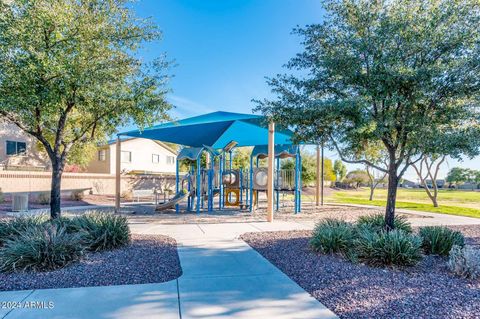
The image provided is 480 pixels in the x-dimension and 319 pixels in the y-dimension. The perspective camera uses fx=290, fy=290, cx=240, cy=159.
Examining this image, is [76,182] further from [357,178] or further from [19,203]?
[357,178]

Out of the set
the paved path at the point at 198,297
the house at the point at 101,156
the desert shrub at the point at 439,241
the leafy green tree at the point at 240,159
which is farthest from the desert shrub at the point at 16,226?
the leafy green tree at the point at 240,159

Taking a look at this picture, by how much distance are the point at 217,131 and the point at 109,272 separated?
9525 millimetres

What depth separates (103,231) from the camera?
230 inches

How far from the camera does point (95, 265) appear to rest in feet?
15.8

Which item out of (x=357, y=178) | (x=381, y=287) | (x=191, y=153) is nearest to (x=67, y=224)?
(x=381, y=287)

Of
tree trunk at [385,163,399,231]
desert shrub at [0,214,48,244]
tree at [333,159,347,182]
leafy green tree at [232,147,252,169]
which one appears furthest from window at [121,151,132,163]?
tree at [333,159,347,182]

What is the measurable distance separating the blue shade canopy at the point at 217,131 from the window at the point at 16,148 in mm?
16383

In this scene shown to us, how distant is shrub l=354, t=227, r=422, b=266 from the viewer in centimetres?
486

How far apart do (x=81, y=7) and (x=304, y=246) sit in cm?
774

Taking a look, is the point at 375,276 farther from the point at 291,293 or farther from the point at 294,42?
the point at 294,42

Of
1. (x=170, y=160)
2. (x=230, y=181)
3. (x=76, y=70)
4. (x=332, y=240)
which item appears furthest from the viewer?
(x=170, y=160)

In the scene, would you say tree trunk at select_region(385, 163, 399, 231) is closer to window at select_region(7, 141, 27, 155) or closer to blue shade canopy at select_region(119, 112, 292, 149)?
blue shade canopy at select_region(119, 112, 292, 149)

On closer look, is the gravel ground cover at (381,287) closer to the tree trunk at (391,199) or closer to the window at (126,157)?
the tree trunk at (391,199)

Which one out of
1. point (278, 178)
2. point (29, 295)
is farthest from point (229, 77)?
point (29, 295)
